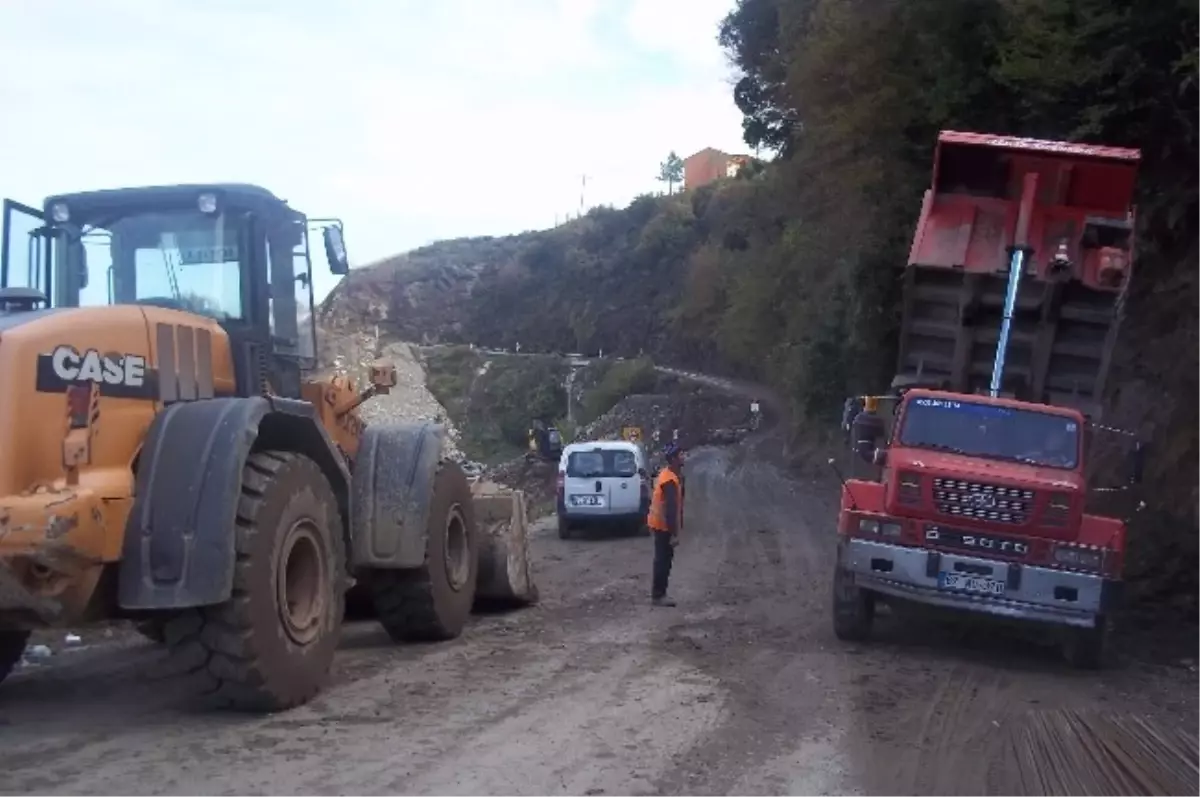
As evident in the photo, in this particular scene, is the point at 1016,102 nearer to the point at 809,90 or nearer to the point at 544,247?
the point at 809,90

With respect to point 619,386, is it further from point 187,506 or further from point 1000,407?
point 187,506

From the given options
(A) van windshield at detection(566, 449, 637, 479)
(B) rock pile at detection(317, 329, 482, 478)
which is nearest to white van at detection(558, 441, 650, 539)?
(A) van windshield at detection(566, 449, 637, 479)

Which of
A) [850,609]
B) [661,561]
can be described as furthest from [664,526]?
[850,609]

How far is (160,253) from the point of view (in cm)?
866

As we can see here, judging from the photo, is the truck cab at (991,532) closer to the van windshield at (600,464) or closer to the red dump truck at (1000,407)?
the red dump truck at (1000,407)

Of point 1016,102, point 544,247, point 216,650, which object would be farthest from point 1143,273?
point 544,247

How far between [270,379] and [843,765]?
4.60 metres

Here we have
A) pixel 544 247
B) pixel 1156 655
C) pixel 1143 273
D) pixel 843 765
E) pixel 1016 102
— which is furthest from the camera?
pixel 544 247

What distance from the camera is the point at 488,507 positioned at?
12594 mm

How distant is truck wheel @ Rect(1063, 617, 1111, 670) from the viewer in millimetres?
10516

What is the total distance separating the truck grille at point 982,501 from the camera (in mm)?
10742

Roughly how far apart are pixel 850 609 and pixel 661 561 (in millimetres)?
3032

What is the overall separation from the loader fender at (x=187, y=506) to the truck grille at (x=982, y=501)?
5.88 meters

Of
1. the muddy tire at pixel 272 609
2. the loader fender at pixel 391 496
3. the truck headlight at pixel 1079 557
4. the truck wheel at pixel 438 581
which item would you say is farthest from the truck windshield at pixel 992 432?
the muddy tire at pixel 272 609
